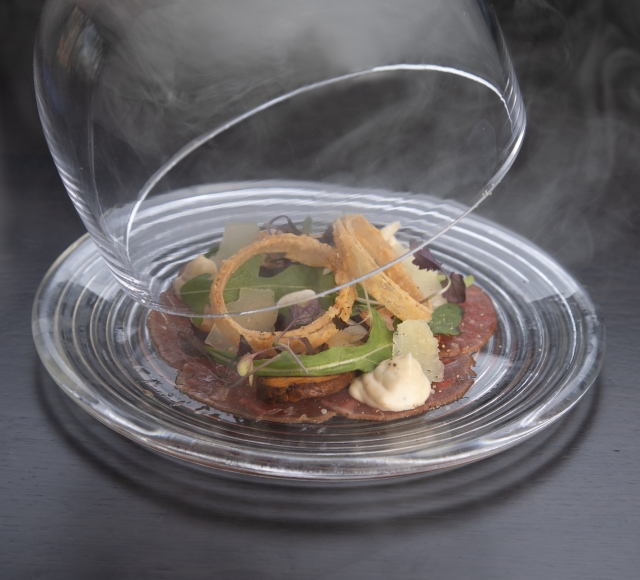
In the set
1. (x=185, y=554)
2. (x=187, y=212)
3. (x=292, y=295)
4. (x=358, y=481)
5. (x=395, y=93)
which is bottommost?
(x=185, y=554)

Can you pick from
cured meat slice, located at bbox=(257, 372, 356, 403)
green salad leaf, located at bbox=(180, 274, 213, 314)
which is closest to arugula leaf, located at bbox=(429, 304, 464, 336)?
cured meat slice, located at bbox=(257, 372, 356, 403)

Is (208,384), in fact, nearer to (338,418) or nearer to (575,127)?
(338,418)

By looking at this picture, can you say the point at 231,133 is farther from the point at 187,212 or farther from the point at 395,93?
the point at 395,93

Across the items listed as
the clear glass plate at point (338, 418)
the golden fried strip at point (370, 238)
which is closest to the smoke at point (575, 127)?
the clear glass plate at point (338, 418)

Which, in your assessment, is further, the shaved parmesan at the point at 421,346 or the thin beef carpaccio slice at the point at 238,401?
the shaved parmesan at the point at 421,346

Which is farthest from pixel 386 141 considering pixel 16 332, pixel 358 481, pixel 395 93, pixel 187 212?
pixel 16 332

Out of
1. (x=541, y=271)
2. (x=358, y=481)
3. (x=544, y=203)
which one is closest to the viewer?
(x=358, y=481)

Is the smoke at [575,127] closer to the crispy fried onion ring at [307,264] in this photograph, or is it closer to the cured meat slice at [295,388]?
the crispy fried onion ring at [307,264]
